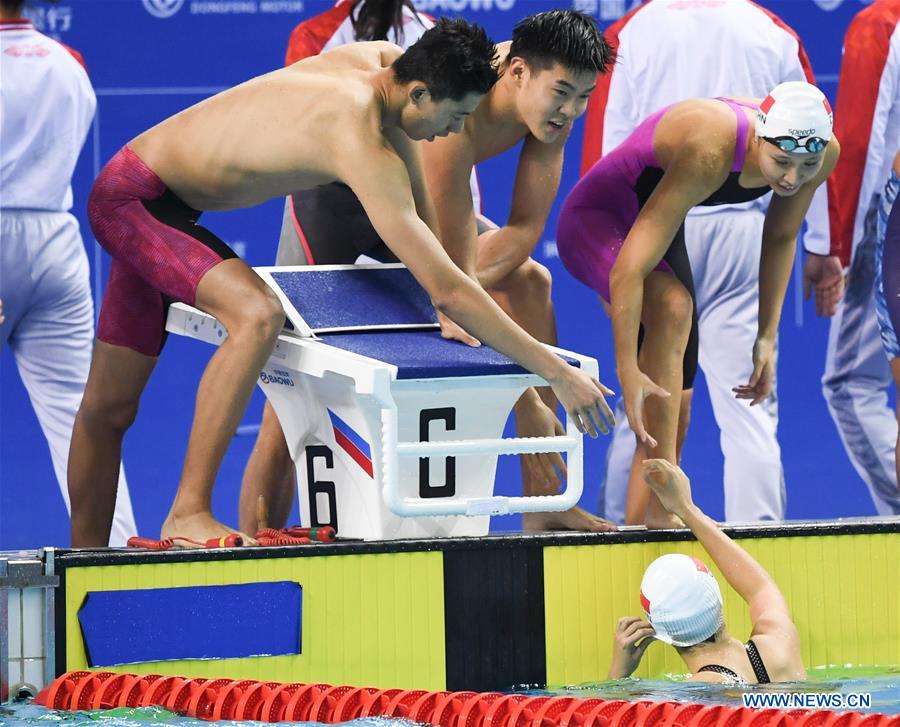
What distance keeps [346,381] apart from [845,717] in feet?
4.82

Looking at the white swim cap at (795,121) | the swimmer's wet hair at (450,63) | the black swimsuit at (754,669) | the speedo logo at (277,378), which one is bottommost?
the black swimsuit at (754,669)

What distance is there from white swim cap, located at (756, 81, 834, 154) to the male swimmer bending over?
79 cm

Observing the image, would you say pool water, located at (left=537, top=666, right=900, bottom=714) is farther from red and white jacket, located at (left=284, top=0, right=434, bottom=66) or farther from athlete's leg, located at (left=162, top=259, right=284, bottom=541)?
red and white jacket, located at (left=284, top=0, right=434, bottom=66)

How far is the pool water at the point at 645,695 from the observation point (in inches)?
144

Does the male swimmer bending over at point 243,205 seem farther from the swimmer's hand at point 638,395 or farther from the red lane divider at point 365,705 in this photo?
the red lane divider at point 365,705

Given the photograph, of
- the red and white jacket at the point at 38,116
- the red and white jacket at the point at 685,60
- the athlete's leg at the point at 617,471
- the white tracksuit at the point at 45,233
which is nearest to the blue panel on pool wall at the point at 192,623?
the white tracksuit at the point at 45,233

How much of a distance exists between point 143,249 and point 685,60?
2.56 metres

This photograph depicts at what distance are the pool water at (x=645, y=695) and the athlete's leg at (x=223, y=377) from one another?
595 millimetres

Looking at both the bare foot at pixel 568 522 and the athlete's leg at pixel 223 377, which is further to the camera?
the bare foot at pixel 568 522

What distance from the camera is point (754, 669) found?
4012 mm

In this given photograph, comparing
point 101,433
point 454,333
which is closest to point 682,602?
point 454,333

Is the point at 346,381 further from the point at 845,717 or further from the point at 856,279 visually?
the point at 856,279

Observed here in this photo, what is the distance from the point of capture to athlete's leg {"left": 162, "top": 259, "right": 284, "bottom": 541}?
13.7 feet

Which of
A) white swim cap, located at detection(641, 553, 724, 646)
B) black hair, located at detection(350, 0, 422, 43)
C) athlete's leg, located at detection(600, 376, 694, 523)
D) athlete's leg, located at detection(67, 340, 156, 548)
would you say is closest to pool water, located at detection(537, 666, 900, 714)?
white swim cap, located at detection(641, 553, 724, 646)
